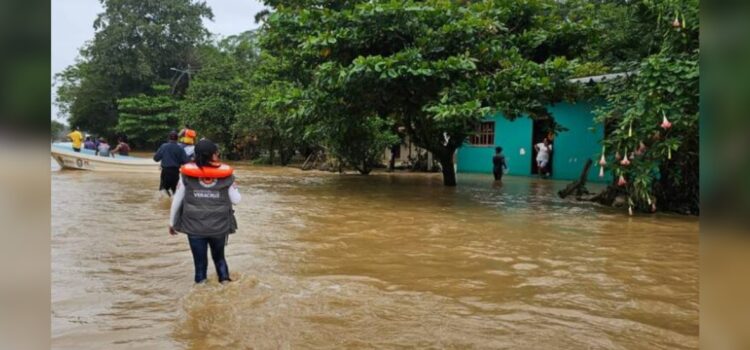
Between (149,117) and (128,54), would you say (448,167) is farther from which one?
(128,54)

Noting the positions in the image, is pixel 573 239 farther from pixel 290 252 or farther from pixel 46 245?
pixel 46 245

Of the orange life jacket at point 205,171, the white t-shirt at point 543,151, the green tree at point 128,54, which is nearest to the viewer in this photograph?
the orange life jacket at point 205,171

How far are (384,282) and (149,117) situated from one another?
36.0 metres

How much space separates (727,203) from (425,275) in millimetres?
4925

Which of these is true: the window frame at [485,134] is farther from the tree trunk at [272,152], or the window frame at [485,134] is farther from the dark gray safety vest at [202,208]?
the dark gray safety vest at [202,208]

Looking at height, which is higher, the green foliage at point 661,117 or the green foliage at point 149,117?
the green foliage at point 149,117

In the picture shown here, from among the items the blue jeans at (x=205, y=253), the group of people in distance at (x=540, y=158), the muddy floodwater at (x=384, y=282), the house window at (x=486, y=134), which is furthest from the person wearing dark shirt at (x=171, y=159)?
the house window at (x=486, y=134)

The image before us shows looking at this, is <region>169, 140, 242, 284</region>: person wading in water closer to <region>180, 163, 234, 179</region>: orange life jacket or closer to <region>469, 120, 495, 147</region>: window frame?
<region>180, 163, 234, 179</region>: orange life jacket

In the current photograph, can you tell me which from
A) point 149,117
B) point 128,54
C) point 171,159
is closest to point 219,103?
point 149,117

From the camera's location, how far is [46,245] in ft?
3.65

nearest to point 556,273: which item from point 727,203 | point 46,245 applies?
point 727,203

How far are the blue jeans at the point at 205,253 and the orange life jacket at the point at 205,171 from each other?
0.55 metres

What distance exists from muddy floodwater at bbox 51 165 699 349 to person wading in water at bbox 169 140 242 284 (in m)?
0.50

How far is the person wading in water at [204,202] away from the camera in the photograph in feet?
16.4
